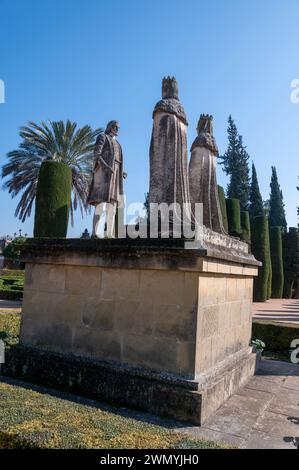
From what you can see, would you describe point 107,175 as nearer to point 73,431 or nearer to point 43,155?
point 73,431

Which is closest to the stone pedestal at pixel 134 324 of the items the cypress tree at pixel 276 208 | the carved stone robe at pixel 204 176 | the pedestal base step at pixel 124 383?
the pedestal base step at pixel 124 383

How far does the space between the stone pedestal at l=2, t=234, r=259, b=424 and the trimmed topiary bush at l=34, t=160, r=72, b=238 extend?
35.1ft

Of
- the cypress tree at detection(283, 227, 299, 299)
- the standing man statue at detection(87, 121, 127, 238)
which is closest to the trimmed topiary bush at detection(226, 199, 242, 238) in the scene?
the cypress tree at detection(283, 227, 299, 299)

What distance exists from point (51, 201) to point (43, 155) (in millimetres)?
8419

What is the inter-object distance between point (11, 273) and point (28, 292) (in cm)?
2746

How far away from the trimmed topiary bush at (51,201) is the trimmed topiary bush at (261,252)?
15115mm

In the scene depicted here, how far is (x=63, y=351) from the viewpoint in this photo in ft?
14.9

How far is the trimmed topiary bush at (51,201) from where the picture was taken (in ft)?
50.3

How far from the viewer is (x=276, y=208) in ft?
149

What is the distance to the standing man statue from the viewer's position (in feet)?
22.9

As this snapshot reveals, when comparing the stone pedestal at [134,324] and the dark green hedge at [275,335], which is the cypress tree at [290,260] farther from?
the stone pedestal at [134,324]

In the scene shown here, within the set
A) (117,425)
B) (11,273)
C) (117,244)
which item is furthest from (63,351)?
(11,273)

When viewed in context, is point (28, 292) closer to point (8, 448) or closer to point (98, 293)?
point (98, 293)

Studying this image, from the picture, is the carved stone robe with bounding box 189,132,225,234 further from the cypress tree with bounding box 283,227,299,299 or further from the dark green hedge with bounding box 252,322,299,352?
the cypress tree with bounding box 283,227,299,299
